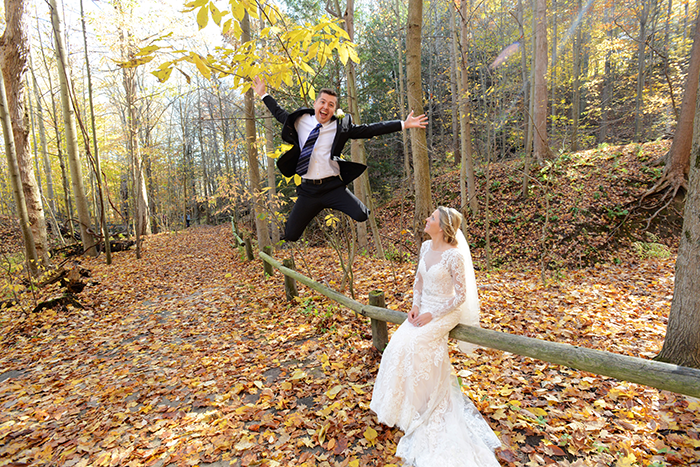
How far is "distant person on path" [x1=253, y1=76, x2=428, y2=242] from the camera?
314cm

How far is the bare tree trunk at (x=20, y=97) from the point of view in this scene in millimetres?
7176

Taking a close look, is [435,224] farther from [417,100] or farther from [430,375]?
Answer: [417,100]

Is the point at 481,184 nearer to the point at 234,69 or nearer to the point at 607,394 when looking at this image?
the point at 607,394

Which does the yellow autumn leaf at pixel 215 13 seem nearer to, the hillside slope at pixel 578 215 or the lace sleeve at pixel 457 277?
the lace sleeve at pixel 457 277

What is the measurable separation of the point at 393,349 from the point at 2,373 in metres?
5.28

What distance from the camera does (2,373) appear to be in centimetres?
Result: 425

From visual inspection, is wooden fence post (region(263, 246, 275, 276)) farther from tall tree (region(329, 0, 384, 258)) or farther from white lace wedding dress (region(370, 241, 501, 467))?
white lace wedding dress (region(370, 241, 501, 467))

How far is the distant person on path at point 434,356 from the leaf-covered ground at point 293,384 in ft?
0.74

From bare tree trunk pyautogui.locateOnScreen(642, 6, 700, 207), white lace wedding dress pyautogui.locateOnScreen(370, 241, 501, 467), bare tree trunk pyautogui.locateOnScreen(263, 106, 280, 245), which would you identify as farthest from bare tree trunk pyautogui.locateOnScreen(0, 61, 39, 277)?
bare tree trunk pyautogui.locateOnScreen(642, 6, 700, 207)

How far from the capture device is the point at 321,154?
10.7ft

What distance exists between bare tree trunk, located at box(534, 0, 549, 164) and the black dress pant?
411 inches

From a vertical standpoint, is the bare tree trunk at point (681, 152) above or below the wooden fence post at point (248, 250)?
above

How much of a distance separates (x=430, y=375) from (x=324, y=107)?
2.63 metres

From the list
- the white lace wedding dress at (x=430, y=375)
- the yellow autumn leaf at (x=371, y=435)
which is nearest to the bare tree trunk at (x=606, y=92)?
the white lace wedding dress at (x=430, y=375)
